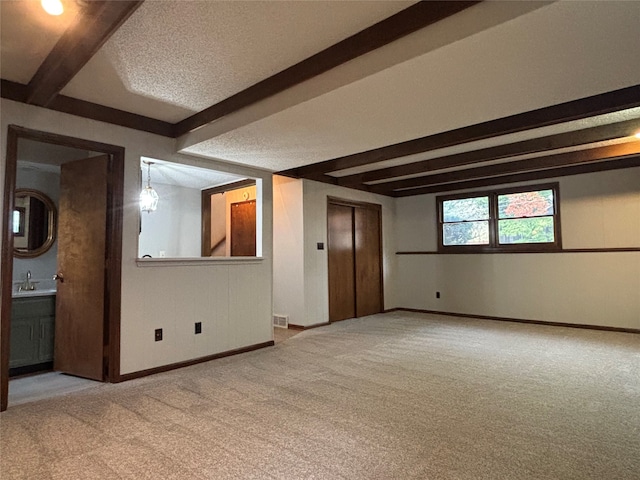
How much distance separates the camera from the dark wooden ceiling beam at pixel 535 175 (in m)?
4.97

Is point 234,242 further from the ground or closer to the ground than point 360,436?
further from the ground

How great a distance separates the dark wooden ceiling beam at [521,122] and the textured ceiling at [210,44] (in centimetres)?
190

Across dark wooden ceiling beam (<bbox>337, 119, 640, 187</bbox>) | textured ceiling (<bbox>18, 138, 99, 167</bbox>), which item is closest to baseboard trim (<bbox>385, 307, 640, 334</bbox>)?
dark wooden ceiling beam (<bbox>337, 119, 640, 187</bbox>)

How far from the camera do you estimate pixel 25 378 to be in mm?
3363

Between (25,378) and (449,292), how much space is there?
603 cm

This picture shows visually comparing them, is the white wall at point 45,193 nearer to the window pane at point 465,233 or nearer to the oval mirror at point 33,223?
the oval mirror at point 33,223

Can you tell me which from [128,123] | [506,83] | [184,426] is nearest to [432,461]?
[184,426]

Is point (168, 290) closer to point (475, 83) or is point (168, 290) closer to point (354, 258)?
point (475, 83)

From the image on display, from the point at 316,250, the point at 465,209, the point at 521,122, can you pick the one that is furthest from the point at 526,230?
the point at 316,250

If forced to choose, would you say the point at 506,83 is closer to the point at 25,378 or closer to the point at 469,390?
the point at 469,390

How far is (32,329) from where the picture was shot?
3.54m

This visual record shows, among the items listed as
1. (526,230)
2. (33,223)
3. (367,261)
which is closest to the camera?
(33,223)

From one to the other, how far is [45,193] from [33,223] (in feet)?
1.23

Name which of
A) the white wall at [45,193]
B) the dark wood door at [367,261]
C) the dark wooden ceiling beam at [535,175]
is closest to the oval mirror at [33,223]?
the white wall at [45,193]
